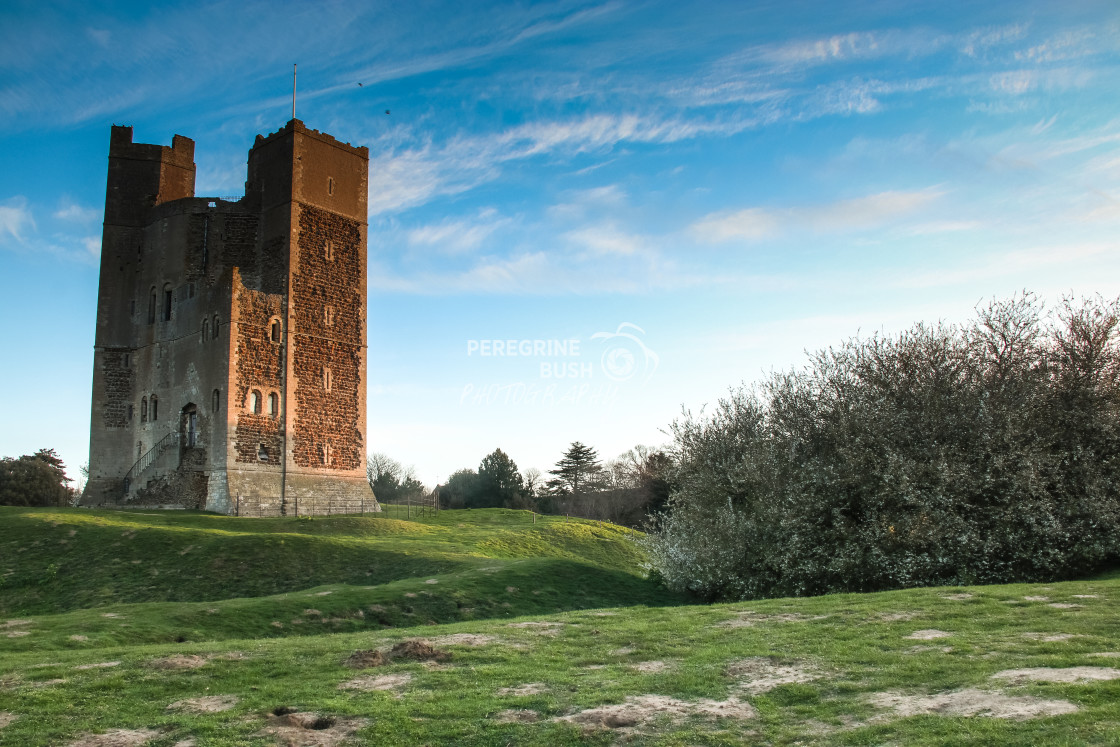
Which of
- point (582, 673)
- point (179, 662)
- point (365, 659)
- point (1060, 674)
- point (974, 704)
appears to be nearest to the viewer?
point (974, 704)

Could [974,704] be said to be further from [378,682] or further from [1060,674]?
[378,682]

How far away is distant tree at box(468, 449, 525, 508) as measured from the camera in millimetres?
78375

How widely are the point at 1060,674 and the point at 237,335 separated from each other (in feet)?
124

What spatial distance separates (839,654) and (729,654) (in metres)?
1.54

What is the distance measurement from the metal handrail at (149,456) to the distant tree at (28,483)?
641 inches

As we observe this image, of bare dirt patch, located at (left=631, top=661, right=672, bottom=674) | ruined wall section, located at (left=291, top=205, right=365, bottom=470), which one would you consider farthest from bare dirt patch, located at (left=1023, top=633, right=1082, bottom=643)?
ruined wall section, located at (left=291, top=205, right=365, bottom=470)

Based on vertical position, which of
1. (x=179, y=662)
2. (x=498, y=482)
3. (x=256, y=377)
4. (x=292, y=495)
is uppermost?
(x=256, y=377)

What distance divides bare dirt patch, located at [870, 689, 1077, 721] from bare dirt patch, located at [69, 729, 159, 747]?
7.95 m

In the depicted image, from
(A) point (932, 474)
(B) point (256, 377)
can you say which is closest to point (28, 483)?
(B) point (256, 377)

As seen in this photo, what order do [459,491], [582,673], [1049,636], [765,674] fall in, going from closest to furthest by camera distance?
[765,674], [1049,636], [582,673], [459,491]

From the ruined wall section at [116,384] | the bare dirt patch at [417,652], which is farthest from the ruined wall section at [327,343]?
the bare dirt patch at [417,652]

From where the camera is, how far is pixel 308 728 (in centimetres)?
891

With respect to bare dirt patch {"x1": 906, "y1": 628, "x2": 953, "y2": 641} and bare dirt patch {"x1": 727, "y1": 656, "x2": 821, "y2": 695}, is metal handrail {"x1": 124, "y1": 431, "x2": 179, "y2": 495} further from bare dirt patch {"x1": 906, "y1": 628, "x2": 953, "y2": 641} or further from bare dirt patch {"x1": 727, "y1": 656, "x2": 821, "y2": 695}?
bare dirt patch {"x1": 906, "y1": 628, "x2": 953, "y2": 641}

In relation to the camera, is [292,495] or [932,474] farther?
[292,495]
